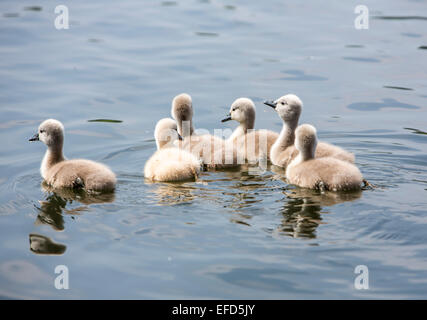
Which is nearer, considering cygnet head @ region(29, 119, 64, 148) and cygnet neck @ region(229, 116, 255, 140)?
cygnet head @ region(29, 119, 64, 148)

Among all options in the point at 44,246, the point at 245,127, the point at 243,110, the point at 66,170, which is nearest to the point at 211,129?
the point at 245,127

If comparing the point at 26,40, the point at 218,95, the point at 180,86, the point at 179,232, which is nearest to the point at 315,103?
the point at 218,95

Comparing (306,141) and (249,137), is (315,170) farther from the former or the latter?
(249,137)

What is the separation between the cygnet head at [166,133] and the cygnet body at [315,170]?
4.83 ft

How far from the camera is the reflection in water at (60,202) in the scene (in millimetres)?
7164

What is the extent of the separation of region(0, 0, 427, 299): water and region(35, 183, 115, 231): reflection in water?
0.02 metres

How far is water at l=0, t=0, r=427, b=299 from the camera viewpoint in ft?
19.9

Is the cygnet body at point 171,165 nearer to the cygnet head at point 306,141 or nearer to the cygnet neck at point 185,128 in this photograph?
the cygnet neck at point 185,128

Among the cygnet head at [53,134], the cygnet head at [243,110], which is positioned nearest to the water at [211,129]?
the cygnet head at [53,134]

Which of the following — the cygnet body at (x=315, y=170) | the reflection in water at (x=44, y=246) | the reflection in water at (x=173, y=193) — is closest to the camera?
the reflection in water at (x=44, y=246)

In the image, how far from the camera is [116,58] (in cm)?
1352

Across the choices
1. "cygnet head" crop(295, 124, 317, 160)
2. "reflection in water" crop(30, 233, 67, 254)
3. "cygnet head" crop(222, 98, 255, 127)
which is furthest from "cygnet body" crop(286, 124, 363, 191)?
"reflection in water" crop(30, 233, 67, 254)

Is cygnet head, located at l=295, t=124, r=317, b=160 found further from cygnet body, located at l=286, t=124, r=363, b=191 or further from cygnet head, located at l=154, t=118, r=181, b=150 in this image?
cygnet head, located at l=154, t=118, r=181, b=150
